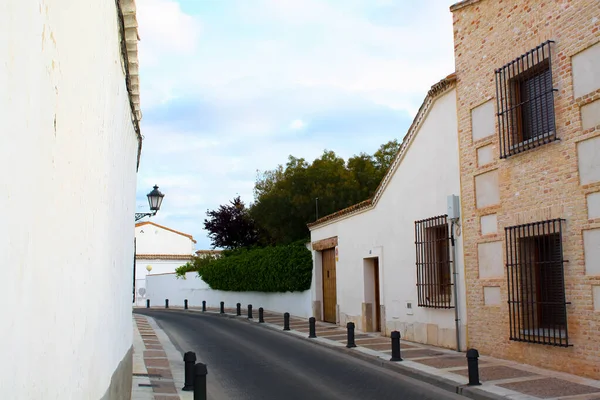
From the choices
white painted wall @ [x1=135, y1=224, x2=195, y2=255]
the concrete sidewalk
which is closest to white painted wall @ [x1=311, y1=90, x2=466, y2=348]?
the concrete sidewalk

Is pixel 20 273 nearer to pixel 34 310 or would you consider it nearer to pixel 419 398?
pixel 34 310

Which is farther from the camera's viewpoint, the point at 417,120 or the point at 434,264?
the point at 417,120

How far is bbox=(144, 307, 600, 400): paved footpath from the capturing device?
8.26 meters

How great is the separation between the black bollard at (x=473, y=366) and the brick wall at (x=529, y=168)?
1.80m

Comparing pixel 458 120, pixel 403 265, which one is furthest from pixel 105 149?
pixel 403 265

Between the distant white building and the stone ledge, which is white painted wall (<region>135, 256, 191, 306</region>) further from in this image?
the stone ledge

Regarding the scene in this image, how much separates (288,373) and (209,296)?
977 inches

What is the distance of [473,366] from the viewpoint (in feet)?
29.1

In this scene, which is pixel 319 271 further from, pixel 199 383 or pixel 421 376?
pixel 199 383

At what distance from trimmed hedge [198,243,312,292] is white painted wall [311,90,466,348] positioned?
376 cm

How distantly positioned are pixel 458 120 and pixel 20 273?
1170 cm

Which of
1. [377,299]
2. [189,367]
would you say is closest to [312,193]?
[377,299]

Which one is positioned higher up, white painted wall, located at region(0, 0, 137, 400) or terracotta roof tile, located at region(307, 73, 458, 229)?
terracotta roof tile, located at region(307, 73, 458, 229)

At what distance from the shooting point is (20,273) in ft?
7.23
